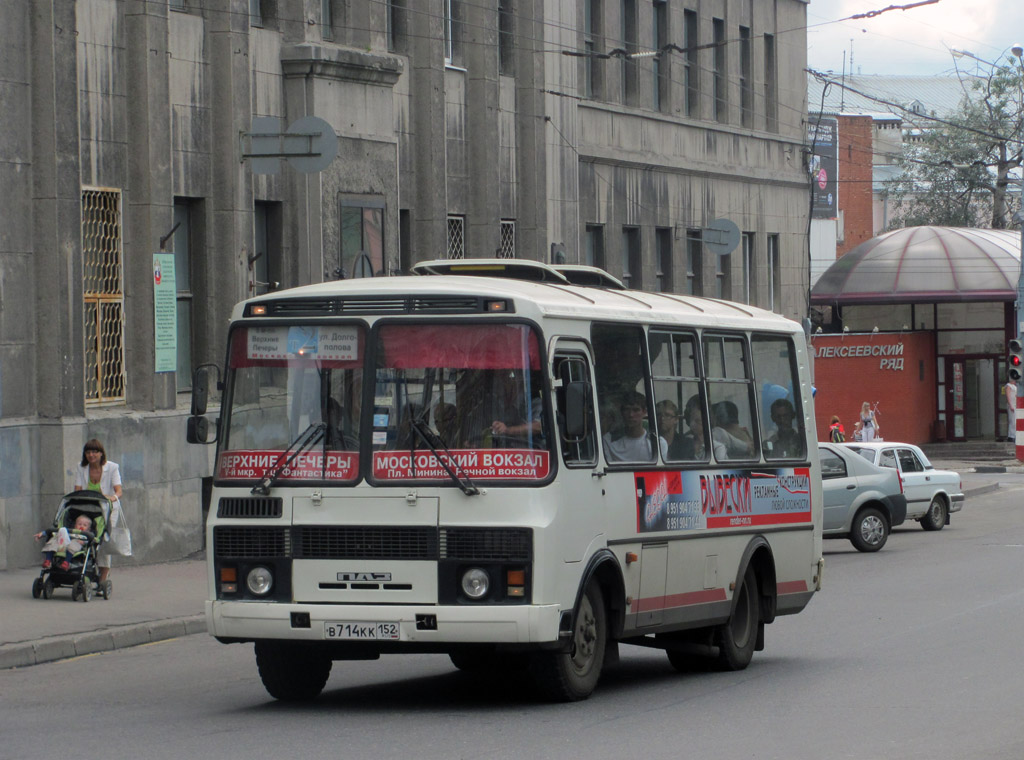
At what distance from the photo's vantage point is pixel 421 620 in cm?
1027

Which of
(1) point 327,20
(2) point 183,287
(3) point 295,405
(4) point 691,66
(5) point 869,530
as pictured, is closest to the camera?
(3) point 295,405

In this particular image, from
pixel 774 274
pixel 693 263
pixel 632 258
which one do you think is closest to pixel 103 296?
pixel 632 258

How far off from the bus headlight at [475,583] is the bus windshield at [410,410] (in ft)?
1.76

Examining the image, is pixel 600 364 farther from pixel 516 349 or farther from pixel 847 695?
pixel 847 695

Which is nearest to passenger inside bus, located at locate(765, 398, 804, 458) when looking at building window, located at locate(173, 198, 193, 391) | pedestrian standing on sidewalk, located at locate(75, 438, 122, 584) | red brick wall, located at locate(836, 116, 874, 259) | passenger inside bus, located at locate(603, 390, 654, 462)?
passenger inside bus, located at locate(603, 390, 654, 462)

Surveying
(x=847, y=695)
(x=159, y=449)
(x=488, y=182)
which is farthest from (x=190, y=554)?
(x=847, y=695)

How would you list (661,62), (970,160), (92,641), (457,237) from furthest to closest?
(970,160)
(661,62)
(457,237)
(92,641)

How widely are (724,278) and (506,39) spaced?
11.0m

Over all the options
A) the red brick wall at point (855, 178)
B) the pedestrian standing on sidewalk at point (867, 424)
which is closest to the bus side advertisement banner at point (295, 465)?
the pedestrian standing on sidewalk at point (867, 424)

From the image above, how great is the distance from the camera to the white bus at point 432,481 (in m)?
10.3

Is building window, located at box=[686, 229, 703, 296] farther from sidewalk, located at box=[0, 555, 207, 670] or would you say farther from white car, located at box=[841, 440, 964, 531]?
sidewalk, located at box=[0, 555, 207, 670]

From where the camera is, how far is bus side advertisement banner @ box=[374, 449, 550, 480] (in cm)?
1040

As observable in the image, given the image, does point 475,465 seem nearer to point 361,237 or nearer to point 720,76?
point 361,237

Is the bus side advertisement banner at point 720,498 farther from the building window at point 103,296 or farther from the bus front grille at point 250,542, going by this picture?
the building window at point 103,296
